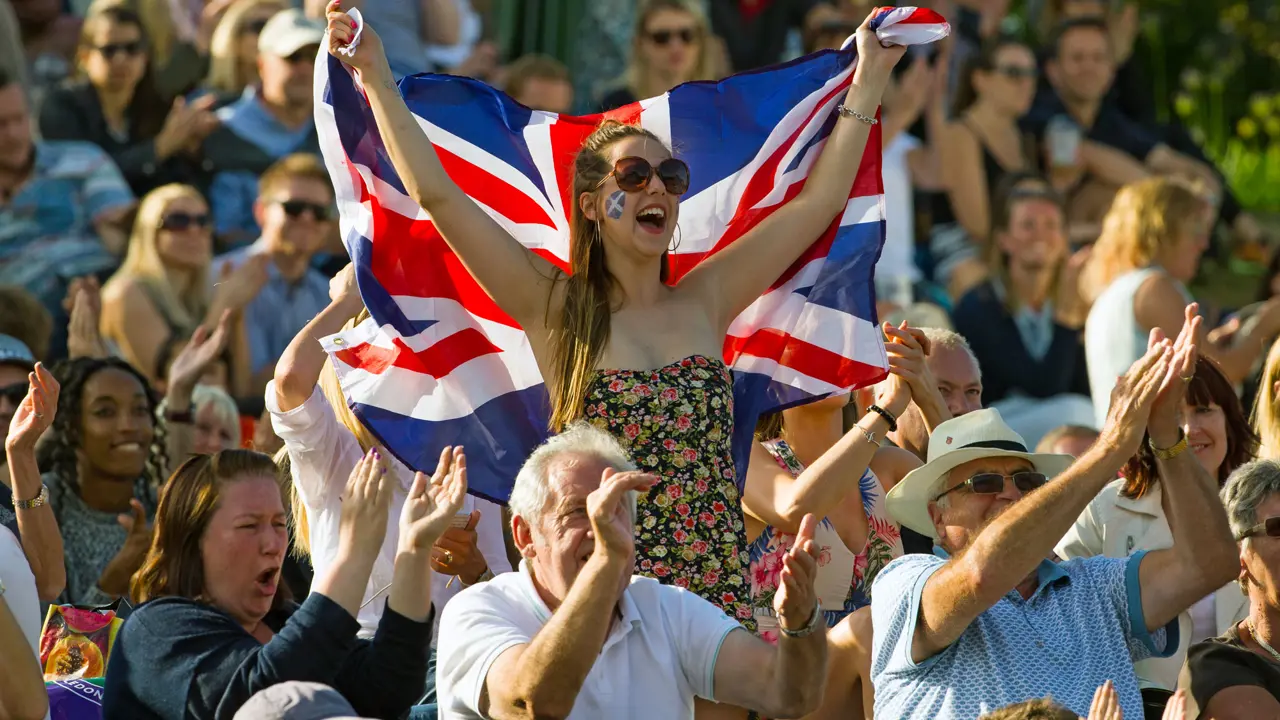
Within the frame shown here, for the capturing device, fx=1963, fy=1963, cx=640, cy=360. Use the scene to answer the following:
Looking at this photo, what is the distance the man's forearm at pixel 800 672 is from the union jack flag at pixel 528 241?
4.25 ft

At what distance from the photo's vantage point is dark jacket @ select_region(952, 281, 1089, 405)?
938cm

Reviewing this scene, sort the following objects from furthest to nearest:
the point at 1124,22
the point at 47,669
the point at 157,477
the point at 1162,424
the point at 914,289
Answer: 1. the point at 1124,22
2. the point at 914,289
3. the point at 157,477
4. the point at 47,669
5. the point at 1162,424

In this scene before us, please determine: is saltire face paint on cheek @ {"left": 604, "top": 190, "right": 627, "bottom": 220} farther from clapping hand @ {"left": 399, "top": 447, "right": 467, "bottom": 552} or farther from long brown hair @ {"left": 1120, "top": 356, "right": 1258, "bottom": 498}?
long brown hair @ {"left": 1120, "top": 356, "right": 1258, "bottom": 498}

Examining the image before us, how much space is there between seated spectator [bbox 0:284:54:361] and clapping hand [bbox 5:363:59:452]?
2288mm

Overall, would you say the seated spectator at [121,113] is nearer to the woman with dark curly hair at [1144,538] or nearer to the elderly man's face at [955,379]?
the elderly man's face at [955,379]

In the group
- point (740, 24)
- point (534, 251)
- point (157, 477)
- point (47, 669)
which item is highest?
point (740, 24)

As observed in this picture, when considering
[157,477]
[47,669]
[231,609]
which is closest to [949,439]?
[231,609]

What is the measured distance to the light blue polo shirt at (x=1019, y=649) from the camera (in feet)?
14.6

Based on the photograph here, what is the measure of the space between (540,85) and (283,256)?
1.84 meters

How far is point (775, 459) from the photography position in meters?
5.57

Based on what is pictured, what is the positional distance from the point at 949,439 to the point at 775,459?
2.50 ft

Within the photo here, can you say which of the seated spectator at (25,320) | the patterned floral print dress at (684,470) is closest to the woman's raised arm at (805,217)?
the patterned floral print dress at (684,470)

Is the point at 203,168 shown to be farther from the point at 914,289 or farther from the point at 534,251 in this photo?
the point at 534,251

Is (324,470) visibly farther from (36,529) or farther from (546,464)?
(546,464)
